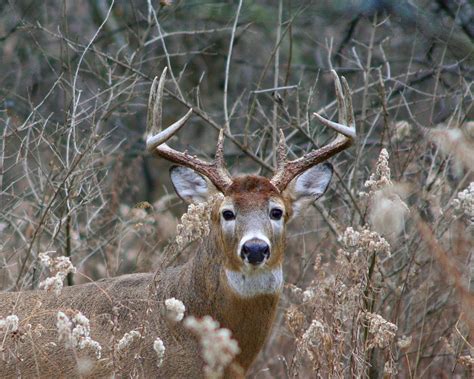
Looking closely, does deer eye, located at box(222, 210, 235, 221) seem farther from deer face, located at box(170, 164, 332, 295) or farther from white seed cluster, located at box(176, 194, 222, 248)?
white seed cluster, located at box(176, 194, 222, 248)

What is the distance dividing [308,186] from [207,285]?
3.13 ft

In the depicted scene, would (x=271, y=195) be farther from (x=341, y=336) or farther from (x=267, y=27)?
(x=267, y=27)

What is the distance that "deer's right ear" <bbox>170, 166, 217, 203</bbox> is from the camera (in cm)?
687

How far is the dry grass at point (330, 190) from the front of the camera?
6.34 metres

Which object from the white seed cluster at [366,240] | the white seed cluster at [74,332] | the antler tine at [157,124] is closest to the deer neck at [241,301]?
the white seed cluster at [366,240]

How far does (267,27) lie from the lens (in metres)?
11.9

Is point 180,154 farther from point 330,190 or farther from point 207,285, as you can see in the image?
point 330,190

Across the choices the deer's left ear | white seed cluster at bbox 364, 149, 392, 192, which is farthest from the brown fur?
white seed cluster at bbox 364, 149, 392, 192

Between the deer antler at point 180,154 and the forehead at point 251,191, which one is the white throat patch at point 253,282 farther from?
the deer antler at point 180,154

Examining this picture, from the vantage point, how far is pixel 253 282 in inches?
253

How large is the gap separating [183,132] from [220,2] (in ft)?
5.87

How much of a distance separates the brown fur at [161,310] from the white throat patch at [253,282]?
1.5 inches

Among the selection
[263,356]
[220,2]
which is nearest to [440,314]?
[263,356]

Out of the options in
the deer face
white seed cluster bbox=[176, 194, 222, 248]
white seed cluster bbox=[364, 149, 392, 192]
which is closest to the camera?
white seed cluster bbox=[176, 194, 222, 248]
